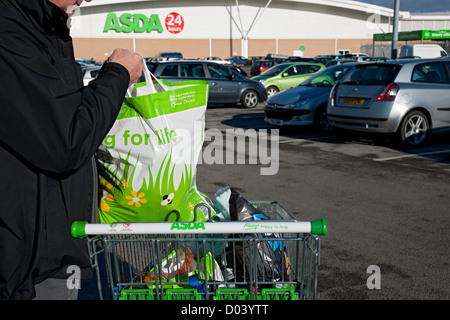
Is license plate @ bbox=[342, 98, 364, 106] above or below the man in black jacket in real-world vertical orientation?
below

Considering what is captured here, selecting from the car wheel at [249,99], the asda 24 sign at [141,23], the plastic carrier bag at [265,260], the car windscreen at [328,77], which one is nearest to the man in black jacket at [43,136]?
the plastic carrier bag at [265,260]

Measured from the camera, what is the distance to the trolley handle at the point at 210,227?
5.48 ft

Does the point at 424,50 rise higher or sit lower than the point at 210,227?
higher

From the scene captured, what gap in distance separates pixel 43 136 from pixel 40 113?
6 cm

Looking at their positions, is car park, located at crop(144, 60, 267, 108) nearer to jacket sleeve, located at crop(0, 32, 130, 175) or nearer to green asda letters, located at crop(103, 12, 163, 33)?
jacket sleeve, located at crop(0, 32, 130, 175)

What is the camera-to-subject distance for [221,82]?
15594mm

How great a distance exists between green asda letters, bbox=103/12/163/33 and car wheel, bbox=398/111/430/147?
47.5 m

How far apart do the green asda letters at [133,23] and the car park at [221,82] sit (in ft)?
129

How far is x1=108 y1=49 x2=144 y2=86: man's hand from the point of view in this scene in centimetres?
168

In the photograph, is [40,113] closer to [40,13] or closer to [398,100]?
[40,13]

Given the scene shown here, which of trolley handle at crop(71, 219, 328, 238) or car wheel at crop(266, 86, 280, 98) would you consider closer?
trolley handle at crop(71, 219, 328, 238)

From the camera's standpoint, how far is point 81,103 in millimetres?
1441

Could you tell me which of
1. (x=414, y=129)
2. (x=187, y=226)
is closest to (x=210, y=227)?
(x=187, y=226)

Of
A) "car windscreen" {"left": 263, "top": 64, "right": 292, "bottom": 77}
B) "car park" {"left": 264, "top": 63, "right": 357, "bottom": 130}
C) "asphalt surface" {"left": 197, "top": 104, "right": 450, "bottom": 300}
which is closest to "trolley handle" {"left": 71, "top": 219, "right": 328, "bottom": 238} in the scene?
"asphalt surface" {"left": 197, "top": 104, "right": 450, "bottom": 300}
